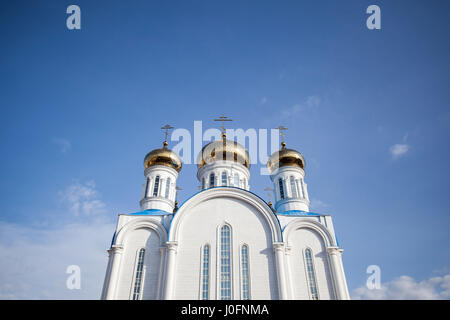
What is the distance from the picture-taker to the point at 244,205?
14.7m

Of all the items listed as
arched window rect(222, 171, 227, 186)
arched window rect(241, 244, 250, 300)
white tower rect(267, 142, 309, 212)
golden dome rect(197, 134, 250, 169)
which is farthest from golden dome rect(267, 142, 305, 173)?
arched window rect(241, 244, 250, 300)

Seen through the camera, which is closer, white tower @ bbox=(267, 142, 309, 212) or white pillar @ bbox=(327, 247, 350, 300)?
white pillar @ bbox=(327, 247, 350, 300)

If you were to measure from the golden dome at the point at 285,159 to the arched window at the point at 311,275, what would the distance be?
646 centimetres

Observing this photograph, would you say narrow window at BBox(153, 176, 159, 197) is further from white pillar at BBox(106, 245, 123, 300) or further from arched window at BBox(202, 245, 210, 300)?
arched window at BBox(202, 245, 210, 300)

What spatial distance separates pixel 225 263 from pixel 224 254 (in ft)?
1.37

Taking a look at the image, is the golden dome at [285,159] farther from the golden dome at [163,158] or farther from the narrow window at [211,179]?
the golden dome at [163,158]

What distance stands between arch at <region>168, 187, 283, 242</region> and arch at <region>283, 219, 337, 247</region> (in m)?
0.71

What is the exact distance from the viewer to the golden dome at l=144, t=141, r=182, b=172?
734 inches

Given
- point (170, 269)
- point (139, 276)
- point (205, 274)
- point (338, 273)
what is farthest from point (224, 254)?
point (338, 273)

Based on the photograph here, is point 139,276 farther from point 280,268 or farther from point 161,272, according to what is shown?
point 280,268

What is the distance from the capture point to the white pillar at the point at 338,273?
1244 centimetres

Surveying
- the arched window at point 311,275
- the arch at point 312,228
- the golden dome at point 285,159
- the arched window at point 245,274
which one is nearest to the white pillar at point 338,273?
the arch at point 312,228

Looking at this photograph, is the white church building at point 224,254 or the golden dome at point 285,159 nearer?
the white church building at point 224,254

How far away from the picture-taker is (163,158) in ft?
61.5
